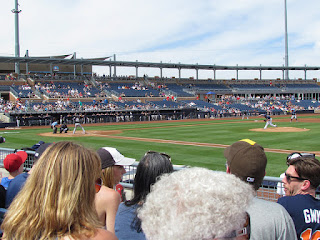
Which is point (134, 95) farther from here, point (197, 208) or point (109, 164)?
point (197, 208)

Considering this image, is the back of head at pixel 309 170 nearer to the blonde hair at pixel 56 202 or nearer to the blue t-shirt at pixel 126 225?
the blue t-shirt at pixel 126 225

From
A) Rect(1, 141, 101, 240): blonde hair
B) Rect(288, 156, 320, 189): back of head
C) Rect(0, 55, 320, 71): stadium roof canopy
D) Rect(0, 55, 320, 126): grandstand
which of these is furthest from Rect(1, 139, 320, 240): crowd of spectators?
Rect(0, 55, 320, 71): stadium roof canopy

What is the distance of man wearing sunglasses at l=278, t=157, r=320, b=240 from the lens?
293 cm

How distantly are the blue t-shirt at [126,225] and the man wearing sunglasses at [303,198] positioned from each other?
1467 millimetres

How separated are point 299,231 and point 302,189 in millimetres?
582

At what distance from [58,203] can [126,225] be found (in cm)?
74

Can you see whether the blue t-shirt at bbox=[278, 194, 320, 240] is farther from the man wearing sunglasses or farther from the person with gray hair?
the person with gray hair

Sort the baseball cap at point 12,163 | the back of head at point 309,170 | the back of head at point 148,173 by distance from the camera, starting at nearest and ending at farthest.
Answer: the back of head at point 148,173 < the back of head at point 309,170 < the baseball cap at point 12,163

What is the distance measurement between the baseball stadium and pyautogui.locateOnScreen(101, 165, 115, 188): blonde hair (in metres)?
2.86

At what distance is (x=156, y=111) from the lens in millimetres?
48344

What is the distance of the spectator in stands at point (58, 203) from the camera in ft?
6.43

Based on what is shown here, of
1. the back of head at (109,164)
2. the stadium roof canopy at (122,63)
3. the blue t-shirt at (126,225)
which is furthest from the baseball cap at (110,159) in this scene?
the stadium roof canopy at (122,63)

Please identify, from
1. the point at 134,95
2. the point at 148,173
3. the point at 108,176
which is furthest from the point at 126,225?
the point at 134,95

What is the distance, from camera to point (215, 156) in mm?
13930
